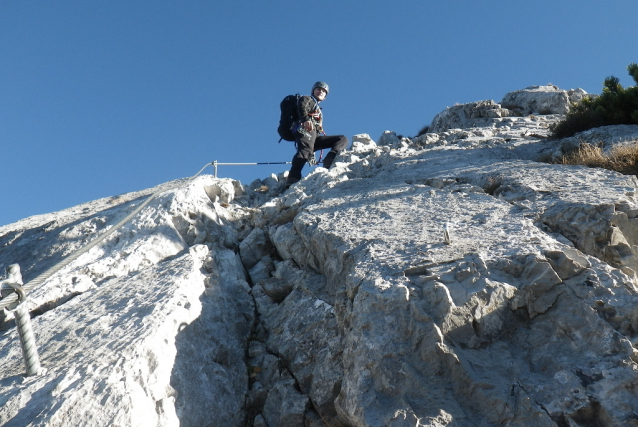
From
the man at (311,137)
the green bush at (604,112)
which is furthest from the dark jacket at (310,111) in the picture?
the green bush at (604,112)

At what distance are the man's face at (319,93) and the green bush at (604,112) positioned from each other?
487 centimetres

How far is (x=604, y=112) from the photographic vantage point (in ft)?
37.6

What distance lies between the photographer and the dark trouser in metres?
11.0

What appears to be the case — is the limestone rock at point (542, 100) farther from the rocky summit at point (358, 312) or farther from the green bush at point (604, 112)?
the rocky summit at point (358, 312)

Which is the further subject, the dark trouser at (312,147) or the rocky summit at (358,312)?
the dark trouser at (312,147)

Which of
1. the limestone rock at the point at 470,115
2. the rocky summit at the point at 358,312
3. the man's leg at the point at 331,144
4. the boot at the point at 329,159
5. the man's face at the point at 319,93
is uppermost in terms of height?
the man's face at the point at 319,93

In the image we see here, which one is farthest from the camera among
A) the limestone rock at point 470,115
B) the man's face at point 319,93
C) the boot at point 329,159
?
the limestone rock at point 470,115

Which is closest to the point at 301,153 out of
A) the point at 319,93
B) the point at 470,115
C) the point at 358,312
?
the point at 319,93

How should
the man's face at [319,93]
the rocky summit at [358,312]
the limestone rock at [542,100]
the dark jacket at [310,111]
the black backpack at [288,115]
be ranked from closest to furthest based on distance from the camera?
the rocky summit at [358,312]
the dark jacket at [310,111]
the black backpack at [288,115]
the man's face at [319,93]
the limestone rock at [542,100]

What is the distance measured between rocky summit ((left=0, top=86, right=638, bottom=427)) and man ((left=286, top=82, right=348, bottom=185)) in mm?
2723

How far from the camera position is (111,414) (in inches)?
171

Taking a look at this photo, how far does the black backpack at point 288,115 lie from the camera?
1125 centimetres

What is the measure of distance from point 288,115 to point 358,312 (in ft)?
23.6

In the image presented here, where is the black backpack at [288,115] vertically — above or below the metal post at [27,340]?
above
